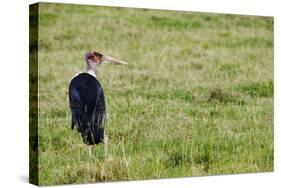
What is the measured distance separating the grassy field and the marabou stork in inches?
3.1

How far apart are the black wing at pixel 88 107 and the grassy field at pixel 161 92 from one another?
0.09m

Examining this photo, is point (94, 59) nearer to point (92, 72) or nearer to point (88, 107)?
point (92, 72)

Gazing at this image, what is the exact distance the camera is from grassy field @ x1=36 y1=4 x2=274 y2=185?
985cm

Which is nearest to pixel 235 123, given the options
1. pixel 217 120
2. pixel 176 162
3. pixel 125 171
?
pixel 217 120

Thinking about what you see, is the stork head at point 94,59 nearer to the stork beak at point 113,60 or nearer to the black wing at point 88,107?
the stork beak at point 113,60

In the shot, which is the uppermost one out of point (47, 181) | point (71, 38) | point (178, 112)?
point (71, 38)

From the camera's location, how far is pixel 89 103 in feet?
33.1

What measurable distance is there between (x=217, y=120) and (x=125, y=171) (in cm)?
155

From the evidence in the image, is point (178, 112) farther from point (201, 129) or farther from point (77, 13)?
point (77, 13)

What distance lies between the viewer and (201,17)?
11.1 m

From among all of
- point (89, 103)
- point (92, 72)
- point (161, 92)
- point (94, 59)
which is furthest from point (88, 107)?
point (161, 92)

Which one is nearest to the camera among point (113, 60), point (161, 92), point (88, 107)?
point (88, 107)

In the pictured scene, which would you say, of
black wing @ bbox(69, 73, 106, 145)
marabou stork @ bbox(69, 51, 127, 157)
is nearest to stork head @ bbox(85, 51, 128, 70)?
marabou stork @ bbox(69, 51, 127, 157)

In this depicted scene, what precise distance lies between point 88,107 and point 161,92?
1.06 m
